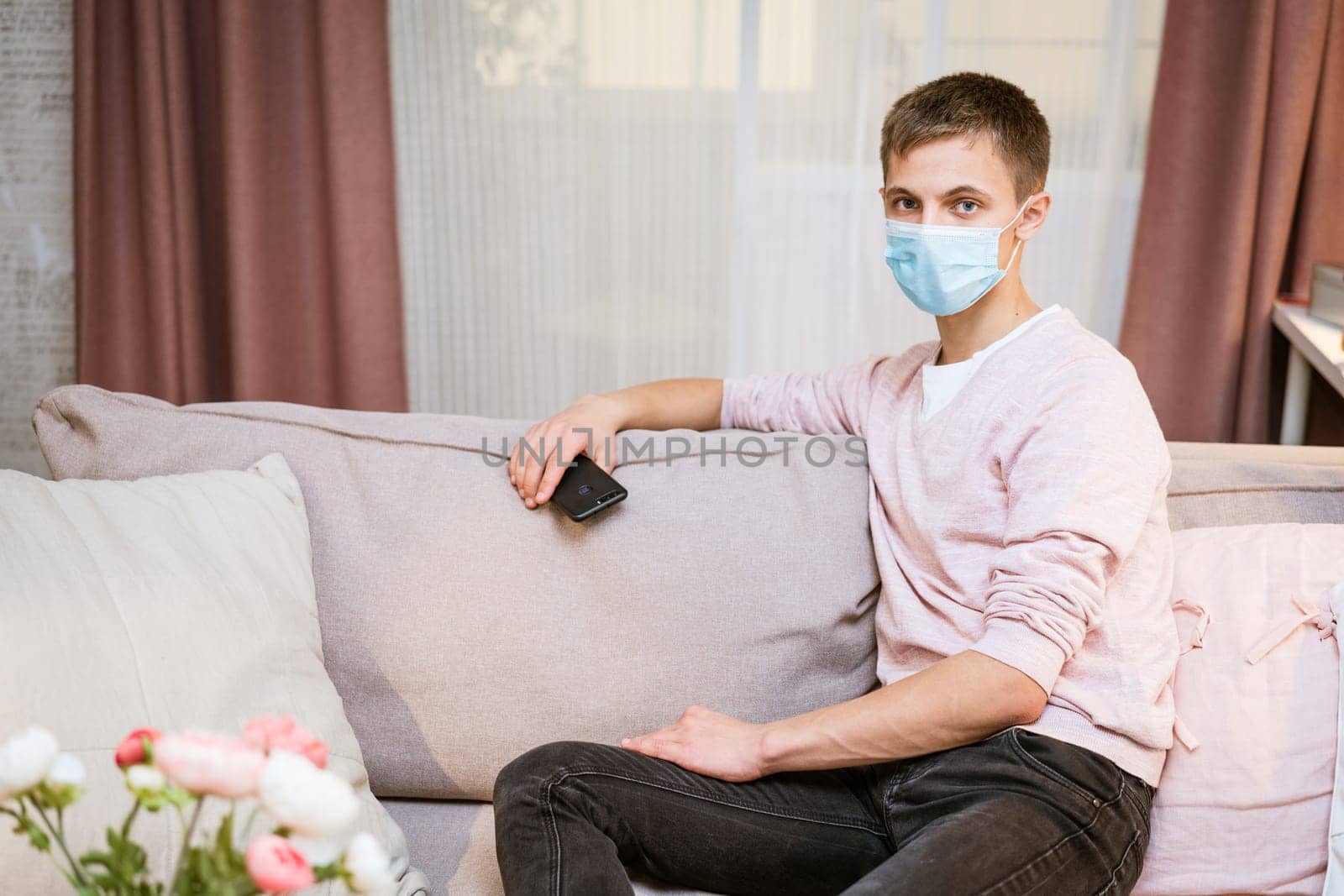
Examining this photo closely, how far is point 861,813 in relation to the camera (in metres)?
1.15

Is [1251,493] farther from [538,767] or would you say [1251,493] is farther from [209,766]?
[209,766]

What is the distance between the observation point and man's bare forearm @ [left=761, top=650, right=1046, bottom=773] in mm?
1037

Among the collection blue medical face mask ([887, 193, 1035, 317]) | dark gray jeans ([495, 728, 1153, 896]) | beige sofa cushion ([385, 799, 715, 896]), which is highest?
blue medical face mask ([887, 193, 1035, 317])

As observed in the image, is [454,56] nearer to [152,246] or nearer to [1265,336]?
[152,246]

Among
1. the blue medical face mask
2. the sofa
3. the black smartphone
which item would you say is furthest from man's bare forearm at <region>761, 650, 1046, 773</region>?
the blue medical face mask

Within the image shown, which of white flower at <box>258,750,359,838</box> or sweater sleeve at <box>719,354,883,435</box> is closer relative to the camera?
white flower at <box>258,750,359,838</box>

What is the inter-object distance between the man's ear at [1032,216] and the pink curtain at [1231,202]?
3.62 ft

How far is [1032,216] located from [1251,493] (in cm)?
44

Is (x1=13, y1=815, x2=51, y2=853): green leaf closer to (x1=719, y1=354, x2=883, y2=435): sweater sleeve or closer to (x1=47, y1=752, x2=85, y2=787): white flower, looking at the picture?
(x1=47, y1=752, x2=85, y2=787): white flower

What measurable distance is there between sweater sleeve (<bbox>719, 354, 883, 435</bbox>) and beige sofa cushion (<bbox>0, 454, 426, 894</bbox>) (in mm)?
606

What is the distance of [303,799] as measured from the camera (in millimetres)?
490

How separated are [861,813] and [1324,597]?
1.80ft

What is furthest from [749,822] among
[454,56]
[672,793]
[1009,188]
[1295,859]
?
[454,56]

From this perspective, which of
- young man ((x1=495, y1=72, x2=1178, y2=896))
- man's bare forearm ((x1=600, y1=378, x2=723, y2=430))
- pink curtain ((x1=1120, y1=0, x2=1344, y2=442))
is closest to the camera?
young man ((x1=495, y1=72, x2=1178, y2=896))
